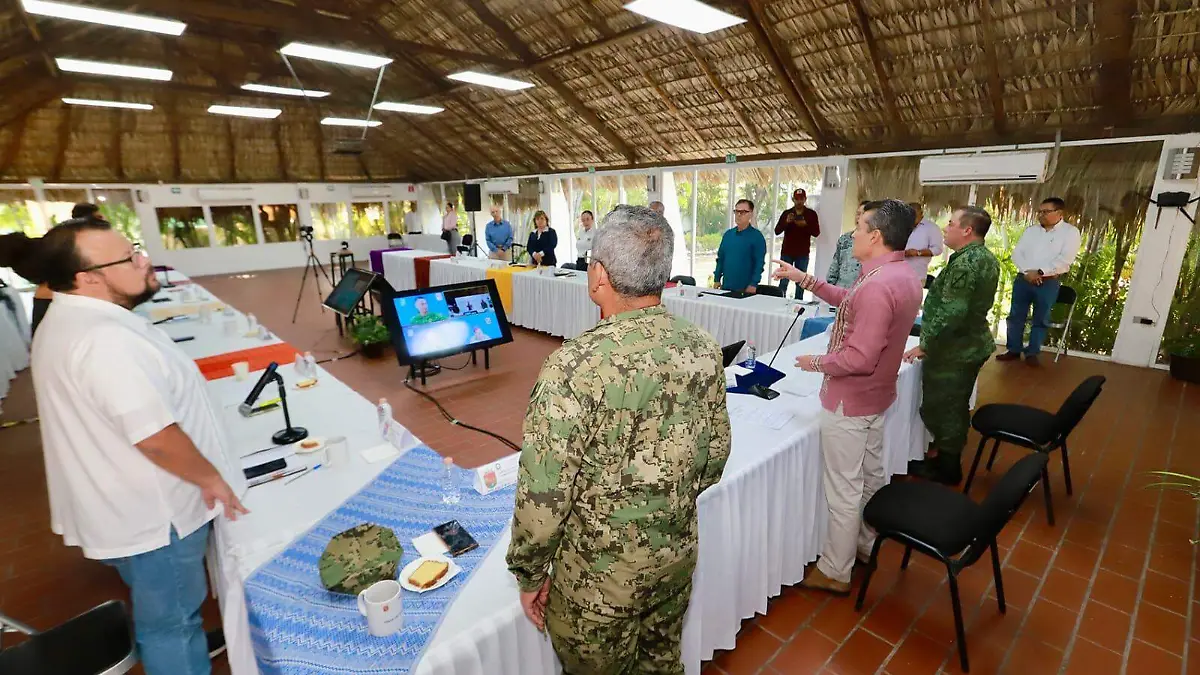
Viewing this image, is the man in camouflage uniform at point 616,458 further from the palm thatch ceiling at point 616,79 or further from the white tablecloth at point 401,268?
the white tablecloth at point 401,268

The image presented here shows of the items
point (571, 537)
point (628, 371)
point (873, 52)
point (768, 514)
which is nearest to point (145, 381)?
point (571, 537)

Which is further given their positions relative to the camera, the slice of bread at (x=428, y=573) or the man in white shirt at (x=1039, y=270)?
the man in white shirt at (x=1039, y=270)

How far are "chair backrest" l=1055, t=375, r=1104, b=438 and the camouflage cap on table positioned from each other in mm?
3242

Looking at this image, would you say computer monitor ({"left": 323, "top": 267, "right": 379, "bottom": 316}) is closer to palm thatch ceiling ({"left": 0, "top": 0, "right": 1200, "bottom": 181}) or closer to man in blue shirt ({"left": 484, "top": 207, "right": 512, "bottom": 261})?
palm thatch ceiling ({"left": 0, "top": 0, "right": 1200, "bottom": 181})

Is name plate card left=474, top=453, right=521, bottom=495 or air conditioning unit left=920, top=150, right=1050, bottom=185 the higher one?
air conditioning unit left=920, top=150, right=1050, bottom=185

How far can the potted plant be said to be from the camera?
225 inches

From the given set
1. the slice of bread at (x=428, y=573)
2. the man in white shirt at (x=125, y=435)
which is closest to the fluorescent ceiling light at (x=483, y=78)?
the man in white shirt at (x=125, y=435)

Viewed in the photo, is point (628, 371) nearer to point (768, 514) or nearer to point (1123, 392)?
point (768, 514)

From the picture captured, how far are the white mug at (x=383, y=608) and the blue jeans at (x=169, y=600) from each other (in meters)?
0.77

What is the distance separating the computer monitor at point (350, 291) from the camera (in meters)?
5.76

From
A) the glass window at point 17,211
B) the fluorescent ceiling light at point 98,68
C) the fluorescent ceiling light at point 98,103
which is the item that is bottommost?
the glass window at point 17,211

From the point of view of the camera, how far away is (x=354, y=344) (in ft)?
21.0

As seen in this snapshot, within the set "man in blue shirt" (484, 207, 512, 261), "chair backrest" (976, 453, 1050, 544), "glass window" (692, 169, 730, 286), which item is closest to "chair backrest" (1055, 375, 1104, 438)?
"chair backrest" (976, 453, 1050, 544)

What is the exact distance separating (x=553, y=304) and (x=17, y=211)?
13593 millimetres
